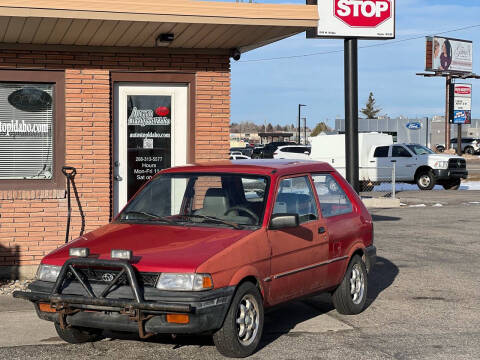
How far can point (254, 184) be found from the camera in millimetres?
7594

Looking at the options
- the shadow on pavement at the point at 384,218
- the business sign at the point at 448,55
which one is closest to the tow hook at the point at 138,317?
the shadow on pavement at the point at 384,218

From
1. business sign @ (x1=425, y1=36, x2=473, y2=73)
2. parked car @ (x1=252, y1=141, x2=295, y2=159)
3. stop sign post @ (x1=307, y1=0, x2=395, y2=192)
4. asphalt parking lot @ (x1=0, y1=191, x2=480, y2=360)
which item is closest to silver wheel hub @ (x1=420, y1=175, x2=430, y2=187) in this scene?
stop sign post @ (x1=307, y1=0, x2=395, y2=192)

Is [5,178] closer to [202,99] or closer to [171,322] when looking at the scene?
→ [202,99]

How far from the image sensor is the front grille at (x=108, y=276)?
20.6 ft

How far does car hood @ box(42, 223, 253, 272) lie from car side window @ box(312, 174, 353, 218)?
148 cm

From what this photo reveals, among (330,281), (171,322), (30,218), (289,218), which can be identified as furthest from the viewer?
(30,218)

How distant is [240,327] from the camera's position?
665cm

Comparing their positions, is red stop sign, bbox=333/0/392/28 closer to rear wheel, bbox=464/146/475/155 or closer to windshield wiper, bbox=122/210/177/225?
windshield wiper, bbox=122/210/177/225

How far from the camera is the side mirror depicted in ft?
23.2

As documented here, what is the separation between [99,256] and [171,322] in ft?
2.72

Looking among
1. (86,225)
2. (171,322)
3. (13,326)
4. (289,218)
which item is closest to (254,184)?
(289,218)

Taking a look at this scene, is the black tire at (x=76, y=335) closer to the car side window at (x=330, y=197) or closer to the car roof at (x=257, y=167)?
the car roof at (x=257, y=167)

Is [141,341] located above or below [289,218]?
below

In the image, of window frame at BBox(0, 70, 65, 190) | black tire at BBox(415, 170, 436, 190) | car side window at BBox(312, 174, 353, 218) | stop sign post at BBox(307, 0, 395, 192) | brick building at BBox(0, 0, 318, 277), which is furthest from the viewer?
black tire at BBox(415, 170, 436, 190)
